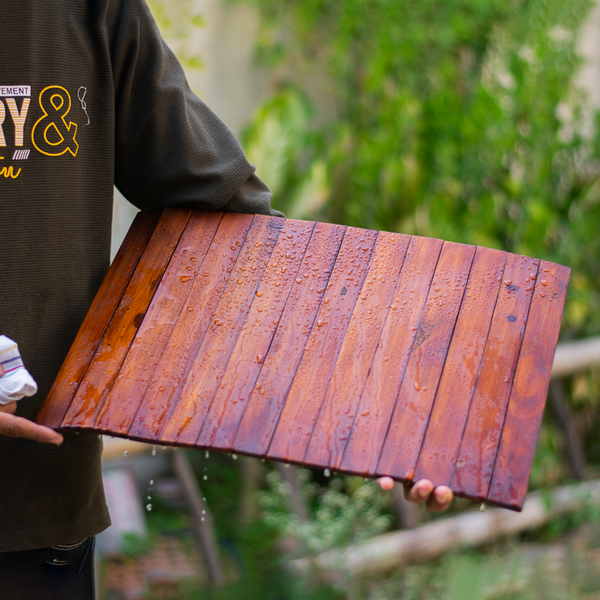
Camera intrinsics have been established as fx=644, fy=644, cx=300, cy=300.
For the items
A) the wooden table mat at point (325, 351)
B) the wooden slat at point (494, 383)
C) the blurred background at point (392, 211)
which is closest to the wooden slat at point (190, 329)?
the wooden table mat at point (325, 351)

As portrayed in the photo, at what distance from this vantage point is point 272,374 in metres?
1.22

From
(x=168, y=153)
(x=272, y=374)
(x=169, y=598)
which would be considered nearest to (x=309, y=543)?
(x=169, y=598)

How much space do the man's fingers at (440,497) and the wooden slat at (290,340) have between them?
11.8 inches

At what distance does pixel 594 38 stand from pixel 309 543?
190 inches

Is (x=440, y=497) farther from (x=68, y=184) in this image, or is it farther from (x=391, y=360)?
(x=68, y=184)

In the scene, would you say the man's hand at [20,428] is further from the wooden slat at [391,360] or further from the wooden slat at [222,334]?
the wooden slat at [391,360]

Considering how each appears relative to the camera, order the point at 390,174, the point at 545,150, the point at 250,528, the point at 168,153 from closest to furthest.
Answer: the point at 168,153
the point at 250,528
the point at 390,174
the point at 545,150

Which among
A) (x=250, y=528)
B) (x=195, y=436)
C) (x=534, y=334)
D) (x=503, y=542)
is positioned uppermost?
(x=534, y=334)

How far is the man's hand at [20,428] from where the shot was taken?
3.62ft

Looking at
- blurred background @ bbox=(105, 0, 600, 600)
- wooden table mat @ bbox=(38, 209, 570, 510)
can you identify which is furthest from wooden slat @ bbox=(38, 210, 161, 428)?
blurred background @ bbox=(105, 0, 600, 600)

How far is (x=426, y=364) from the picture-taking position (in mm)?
1212

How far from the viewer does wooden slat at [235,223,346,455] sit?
1.15 metres

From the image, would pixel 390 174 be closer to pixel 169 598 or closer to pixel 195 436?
pixel 169 598

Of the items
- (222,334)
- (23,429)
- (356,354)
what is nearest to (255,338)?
(222,334)
